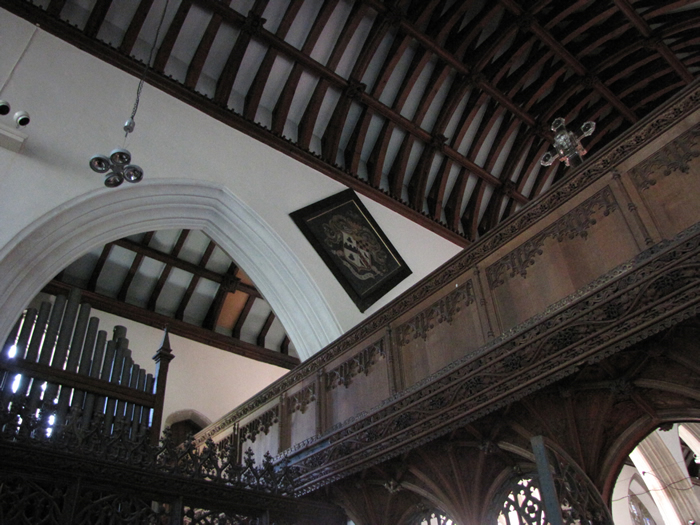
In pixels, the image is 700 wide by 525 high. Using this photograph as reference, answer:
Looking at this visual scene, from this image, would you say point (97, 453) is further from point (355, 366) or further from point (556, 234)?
point (556, 234)

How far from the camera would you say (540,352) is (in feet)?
9.75

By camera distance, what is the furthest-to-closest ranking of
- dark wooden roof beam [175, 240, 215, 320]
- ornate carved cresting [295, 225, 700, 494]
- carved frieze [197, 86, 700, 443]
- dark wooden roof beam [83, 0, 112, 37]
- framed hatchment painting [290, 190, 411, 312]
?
1. dark wooden roof beam [175, 240, 215, 320]
2. framed hatchment painting [290, 190, 411, 312]
3. dark wooden roof beam [83, 0, 112, 37]
4. carved frieze [197, 86, 700, 443]
5. ornate carved cresting [295, 225, 700, 494]

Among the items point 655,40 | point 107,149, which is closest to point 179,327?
point 107,149

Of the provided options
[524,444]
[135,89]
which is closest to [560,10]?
[135,89]

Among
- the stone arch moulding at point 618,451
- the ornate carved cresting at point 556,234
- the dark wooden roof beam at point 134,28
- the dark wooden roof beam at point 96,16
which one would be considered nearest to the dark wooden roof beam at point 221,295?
the dark wooden roof beam at point 134,28

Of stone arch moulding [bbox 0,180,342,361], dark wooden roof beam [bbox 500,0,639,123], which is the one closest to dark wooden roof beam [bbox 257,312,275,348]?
stone arch moulding [bbox 0,180,342,361]

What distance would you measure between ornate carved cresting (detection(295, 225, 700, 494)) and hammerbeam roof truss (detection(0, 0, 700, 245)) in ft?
15.0

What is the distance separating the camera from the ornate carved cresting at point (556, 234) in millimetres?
3193

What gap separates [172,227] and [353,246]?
2.13m

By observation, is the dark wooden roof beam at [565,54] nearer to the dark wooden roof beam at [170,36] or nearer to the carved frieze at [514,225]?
the dark wooden roof beam at [170,36]

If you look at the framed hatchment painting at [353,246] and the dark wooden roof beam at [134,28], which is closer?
the dark wooden roof beam at [134,28]

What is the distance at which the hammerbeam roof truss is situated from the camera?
6.88 metres

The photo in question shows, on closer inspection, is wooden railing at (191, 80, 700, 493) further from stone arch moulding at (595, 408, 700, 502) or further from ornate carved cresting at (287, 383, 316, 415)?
stone arch moulding at (595, 408, 700, 502)

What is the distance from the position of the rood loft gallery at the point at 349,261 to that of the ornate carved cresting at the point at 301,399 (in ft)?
0.10
